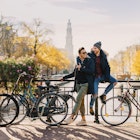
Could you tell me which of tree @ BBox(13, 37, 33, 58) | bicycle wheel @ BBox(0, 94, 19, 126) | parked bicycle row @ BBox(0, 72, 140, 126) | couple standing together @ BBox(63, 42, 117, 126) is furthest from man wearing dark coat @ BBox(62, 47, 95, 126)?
tree @ BBox(13, 37, 33, 58)

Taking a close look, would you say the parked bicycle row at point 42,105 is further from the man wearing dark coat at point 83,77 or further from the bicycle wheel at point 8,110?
the man wearing dark coat at point 83,77

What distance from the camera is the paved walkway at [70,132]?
224 inches

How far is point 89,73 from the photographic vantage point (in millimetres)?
6320

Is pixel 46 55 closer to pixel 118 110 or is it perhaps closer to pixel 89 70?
pixel 118 110

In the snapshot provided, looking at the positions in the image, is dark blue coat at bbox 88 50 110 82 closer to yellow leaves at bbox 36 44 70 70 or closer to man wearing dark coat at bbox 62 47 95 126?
man wearing dark coat at bbox 62 47 95 126

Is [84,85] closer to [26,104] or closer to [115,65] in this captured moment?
[26,104]

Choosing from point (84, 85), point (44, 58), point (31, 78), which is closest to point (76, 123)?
point (84, 85)

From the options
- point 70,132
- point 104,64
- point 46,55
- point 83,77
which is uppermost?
point 46,55

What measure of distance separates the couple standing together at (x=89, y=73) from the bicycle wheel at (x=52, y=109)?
20 cm

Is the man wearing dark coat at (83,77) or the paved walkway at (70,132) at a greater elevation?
the man wearing dark coat at (83,77)

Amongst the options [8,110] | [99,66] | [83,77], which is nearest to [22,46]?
[8,110]

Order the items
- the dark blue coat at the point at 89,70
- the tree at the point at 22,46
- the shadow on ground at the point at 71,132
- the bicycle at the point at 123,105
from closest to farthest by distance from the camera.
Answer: the shadow on ground at the point at 71,132, the dark blue coat at the point at 89,70, the bicycle at the point at 123,105, the tree at the point at 22,46

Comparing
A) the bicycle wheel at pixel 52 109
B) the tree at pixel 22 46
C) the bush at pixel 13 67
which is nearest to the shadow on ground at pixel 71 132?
the bicycle wheel at pixel 52 109

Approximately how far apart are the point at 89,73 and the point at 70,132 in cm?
120
